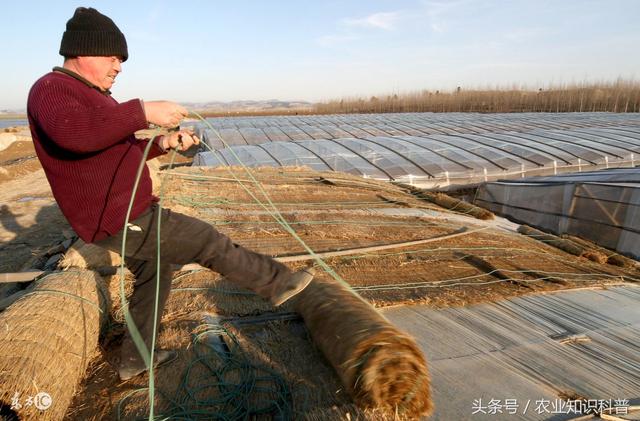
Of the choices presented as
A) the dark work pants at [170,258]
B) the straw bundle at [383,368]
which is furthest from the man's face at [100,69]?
the straw bundle at [383,368]

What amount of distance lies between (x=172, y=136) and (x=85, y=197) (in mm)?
578

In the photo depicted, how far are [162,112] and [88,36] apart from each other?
50 centimetres

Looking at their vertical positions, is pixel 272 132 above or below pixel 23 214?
above

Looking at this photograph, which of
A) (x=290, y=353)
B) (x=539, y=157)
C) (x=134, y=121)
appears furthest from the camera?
(x=539, y=157)

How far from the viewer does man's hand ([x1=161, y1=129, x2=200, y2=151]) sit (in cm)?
221

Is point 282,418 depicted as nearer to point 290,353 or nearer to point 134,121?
point 290,353

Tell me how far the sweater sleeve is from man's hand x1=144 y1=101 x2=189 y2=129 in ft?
0.11

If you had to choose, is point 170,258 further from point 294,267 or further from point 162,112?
point 294,267

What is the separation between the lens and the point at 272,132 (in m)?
15.0

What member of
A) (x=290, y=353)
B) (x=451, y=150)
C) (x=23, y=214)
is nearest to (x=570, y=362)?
(x=290, y=353)

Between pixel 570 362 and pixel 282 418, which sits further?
pixel 570 362

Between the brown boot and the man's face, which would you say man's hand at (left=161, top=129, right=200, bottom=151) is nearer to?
the man's face

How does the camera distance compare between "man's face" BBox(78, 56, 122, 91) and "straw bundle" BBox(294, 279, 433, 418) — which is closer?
"straw bundle" BBox(294, 279, 433, 418)

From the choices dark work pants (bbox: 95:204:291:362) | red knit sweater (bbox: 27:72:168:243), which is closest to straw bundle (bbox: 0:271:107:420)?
dark work pants (bbox: 95:204:291:362)
